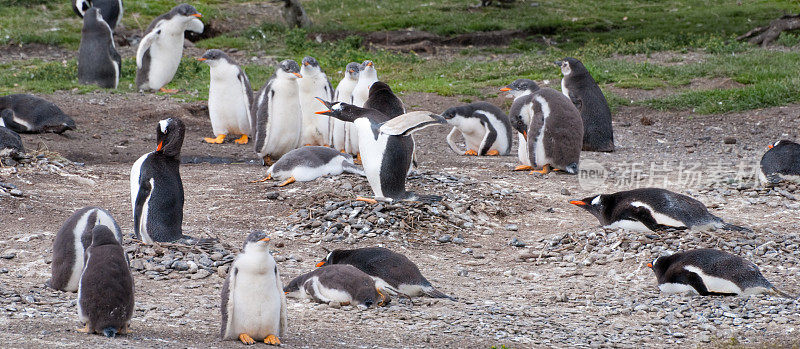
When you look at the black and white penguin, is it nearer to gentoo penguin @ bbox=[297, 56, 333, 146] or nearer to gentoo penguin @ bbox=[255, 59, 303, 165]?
gentoo penguin @ bbox=[255, 59, 303, 165]

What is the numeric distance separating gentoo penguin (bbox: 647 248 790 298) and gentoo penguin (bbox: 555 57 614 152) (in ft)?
17.2

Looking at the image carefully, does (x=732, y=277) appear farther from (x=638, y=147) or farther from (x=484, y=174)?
(x=638, y=147)

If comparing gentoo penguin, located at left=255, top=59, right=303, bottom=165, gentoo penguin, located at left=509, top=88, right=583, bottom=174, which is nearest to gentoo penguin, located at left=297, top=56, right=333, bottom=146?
gentoo penguin, located at left=255, top=59, right=303, bottom=165

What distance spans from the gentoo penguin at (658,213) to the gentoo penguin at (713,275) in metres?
1.00

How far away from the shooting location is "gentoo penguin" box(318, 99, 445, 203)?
7219 mm

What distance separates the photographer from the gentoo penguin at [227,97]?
35.5 ft

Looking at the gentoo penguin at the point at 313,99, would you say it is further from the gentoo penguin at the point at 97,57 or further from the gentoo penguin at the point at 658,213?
the gentoo penguin at the point at 97,57

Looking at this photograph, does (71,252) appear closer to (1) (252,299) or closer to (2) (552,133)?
(1) (252,299)

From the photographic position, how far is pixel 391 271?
5.54 m

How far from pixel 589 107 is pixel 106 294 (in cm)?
782

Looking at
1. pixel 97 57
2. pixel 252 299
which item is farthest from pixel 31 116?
pixel 252 299

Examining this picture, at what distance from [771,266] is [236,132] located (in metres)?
6.96

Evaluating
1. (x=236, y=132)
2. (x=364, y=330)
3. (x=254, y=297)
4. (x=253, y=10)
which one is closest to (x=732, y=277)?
(x=364, y=330)

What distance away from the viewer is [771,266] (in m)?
6.16
